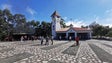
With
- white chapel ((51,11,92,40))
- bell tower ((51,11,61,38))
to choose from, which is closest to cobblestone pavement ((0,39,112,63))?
white chapel ((51,11,92,40))

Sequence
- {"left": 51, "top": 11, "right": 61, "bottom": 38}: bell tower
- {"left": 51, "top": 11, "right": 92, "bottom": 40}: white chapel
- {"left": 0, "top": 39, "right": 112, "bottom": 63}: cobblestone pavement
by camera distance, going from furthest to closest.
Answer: {"left": 51, "top": 11, "right": 61, "bottom": 38}: bell tower, {"left": 51, "top": 11, "right": 92, "bottom": 40}: white chapel, {"left": 0, "top": 39, "right": 112, "bottom": 63}: cobblestone pavement

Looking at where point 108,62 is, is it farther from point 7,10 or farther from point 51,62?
point 7,10

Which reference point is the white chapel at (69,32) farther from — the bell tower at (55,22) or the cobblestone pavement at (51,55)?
the cobblestone pavement at (51,55)

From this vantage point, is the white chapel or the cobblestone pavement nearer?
the cobblestone pavement

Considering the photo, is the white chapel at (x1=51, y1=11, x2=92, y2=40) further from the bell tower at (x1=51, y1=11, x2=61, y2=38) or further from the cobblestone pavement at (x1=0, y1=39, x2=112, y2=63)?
the cobblestone pavement at (x1=0, y1=39, x2=112, y2=63)

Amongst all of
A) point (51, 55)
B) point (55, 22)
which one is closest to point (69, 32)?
point (55, 22)

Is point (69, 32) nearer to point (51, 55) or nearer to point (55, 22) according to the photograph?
point (55, 22)

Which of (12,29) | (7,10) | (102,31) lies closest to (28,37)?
(12,29)

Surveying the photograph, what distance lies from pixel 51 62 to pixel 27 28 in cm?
5547

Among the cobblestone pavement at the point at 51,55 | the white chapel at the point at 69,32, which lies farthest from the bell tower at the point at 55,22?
the cobblestone pavement at the point at 51,55

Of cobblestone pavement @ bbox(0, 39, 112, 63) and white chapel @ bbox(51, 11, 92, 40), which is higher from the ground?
white chapel @ bbox(51, 11, 92, 40)

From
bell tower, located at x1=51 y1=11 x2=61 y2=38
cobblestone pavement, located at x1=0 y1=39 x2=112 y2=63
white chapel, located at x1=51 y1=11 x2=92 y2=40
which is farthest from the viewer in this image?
bell tower, located at x1=51 y1=11 x2=61 y2=38

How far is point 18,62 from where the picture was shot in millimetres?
8406

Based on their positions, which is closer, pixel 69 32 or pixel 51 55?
pixel 51 55
